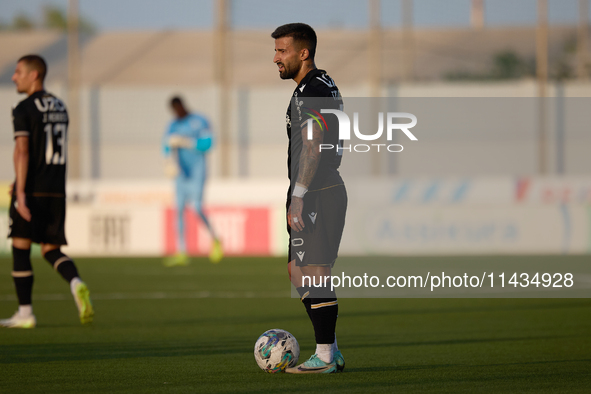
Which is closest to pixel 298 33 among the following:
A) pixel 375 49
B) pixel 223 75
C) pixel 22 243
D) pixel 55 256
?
pixel 55 256

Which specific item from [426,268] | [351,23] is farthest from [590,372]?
[351,23]

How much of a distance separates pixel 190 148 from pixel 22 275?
709cm

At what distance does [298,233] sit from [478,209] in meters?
11.7

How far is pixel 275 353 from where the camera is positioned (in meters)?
4.59

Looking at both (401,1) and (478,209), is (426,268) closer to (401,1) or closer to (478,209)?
(478,209)

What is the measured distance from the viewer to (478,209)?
51.5 ft

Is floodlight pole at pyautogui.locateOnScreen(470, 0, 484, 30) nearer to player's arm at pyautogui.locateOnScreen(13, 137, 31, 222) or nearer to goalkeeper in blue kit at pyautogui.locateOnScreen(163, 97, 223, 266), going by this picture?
goalkeeper in blue kit at pyautogui.locateOnScreen(163, 97, 223, 266)

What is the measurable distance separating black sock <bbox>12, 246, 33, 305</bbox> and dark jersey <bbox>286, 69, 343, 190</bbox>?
2.94 metres

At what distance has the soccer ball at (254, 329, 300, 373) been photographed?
15.0ft

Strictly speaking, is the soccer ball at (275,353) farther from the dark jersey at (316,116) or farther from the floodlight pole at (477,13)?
the floodlight pole at (477,13)

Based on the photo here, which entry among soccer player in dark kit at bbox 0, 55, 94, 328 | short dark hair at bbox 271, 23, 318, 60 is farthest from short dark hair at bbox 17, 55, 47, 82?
short dark hair at bbox 271, 23, 318, 60

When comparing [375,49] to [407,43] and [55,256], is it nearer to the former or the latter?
[407,43]

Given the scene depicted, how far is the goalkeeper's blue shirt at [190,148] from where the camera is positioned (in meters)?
13.6

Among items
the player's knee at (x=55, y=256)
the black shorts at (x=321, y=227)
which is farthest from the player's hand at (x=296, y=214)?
the player's knee at (x=55, y=256)
